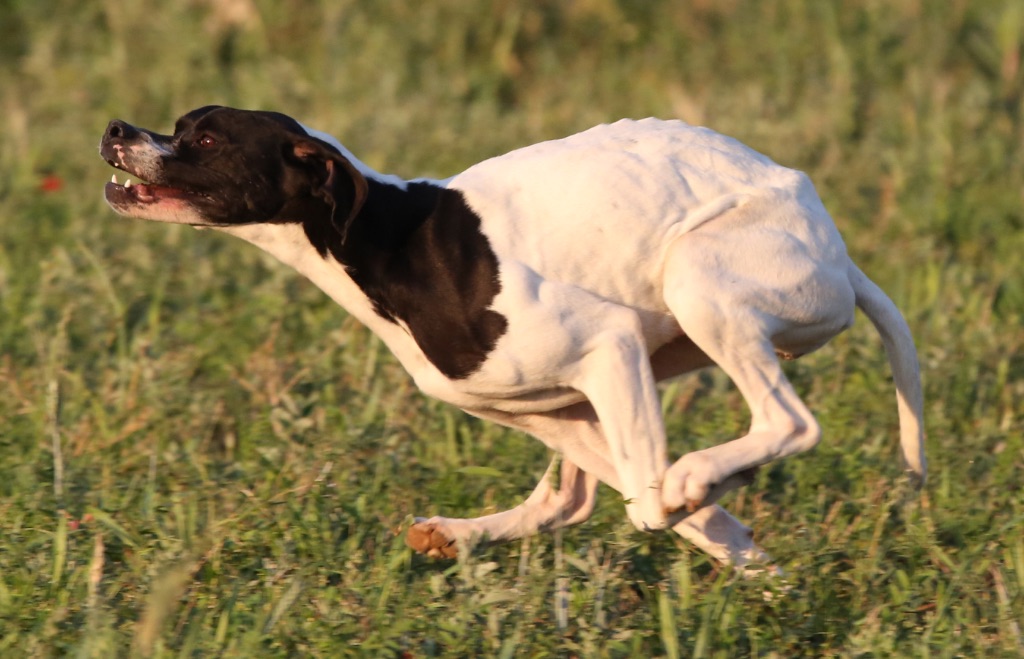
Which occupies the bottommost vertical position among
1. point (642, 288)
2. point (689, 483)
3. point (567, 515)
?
point (567, 515)

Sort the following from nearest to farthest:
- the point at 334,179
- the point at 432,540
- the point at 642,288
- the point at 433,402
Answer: the point at 334,179, the point at 642,288, the point at 432,540, the point at 433,402

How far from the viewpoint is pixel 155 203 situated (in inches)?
173

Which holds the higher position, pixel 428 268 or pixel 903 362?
pixel 428 268

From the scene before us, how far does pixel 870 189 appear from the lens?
803cm

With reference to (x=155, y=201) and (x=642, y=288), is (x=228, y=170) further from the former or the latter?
(x=642, y=288)

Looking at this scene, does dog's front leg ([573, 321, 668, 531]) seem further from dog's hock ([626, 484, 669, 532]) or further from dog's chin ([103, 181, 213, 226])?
dog's chin ([103, 181, 213, 226])

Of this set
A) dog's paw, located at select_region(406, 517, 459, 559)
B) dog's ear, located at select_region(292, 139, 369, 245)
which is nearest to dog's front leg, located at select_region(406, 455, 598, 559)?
dog's paw, located at select_region(406, 517, 459, 559)

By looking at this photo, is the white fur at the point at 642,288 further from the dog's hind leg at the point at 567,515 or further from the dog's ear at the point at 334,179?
the dog's ear at the point at 334,179

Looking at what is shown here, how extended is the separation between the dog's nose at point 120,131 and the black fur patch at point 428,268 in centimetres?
54

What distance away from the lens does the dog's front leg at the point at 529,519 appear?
4.62m

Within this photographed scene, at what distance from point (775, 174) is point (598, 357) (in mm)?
788

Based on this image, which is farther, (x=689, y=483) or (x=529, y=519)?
(x=529, y=519)

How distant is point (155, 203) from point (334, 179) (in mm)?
535

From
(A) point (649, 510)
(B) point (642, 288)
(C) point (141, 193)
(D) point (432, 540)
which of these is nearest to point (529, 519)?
(D) point (432, 540)
